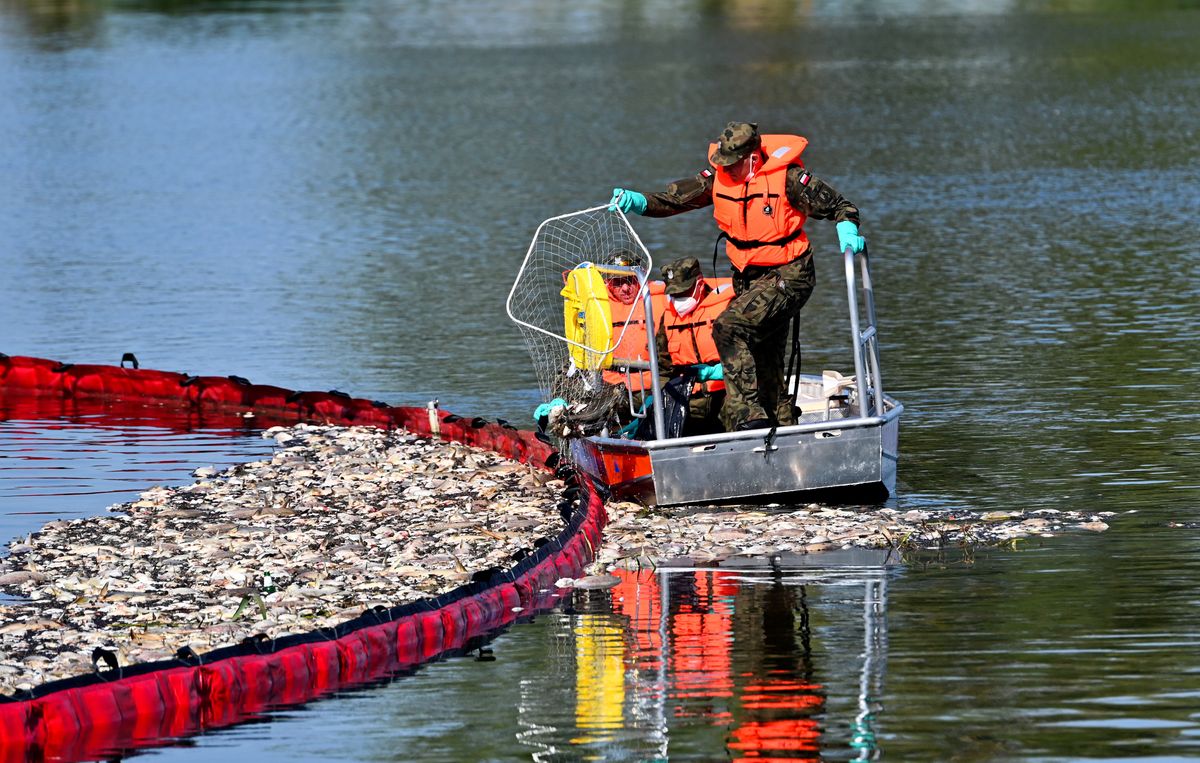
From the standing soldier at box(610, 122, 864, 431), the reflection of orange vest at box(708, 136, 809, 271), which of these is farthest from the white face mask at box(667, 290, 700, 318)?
the reflection of orange vest at box(708, 136, 809, 271)

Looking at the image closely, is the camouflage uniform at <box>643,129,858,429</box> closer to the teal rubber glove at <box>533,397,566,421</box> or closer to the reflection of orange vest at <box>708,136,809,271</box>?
the reflection of orange vest at <box>708,136,809,271</box>

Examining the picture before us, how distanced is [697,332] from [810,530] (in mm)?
2410

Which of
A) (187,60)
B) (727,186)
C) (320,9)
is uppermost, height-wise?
(320,9)

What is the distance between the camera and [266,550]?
46.9 feet

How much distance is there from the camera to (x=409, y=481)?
667 inches

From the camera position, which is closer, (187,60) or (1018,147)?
(1018,147)

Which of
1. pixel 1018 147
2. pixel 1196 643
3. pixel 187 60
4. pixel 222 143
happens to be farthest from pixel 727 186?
pixel 187 60

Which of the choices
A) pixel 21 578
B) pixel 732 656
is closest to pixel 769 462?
pixel 732 656

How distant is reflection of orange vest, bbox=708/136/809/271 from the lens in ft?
49.8

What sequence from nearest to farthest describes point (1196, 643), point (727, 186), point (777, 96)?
point (1196, 643) → point (727, 186) → point (777, 96)

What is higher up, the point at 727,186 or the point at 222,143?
the point at 222,143

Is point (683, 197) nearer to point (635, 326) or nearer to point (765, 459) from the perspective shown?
point (635, 326)

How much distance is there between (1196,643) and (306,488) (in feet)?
25.7

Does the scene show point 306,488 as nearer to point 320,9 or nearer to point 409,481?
point 409,481
